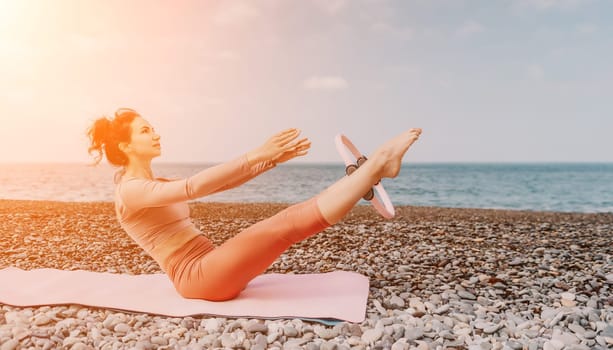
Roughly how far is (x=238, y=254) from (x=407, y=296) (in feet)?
5.10

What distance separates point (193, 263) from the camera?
420cm

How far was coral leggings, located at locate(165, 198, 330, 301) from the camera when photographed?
3.70 meters

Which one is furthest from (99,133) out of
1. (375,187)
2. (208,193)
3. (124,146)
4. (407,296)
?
(407,296)

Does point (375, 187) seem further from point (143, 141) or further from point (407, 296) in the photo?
point (143, 141)

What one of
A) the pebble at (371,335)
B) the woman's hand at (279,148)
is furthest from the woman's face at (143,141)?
the pebble at (371,335)

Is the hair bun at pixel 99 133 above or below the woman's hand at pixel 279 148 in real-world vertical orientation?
above

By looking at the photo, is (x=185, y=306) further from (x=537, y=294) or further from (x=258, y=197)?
(x=258, y=197)

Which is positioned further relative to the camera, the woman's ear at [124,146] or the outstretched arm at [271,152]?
the woman's ear at [124,146]

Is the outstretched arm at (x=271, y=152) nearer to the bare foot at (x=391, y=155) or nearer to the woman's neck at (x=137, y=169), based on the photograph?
the bare foot at (x=391, y=155)

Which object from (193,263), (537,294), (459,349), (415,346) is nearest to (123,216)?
(193,263)

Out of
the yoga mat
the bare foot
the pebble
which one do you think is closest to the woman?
the bare foot

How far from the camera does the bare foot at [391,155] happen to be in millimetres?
3607

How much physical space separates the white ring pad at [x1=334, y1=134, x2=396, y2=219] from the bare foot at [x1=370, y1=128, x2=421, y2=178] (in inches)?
10.7

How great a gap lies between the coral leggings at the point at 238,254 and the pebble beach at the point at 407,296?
29 centimetres
